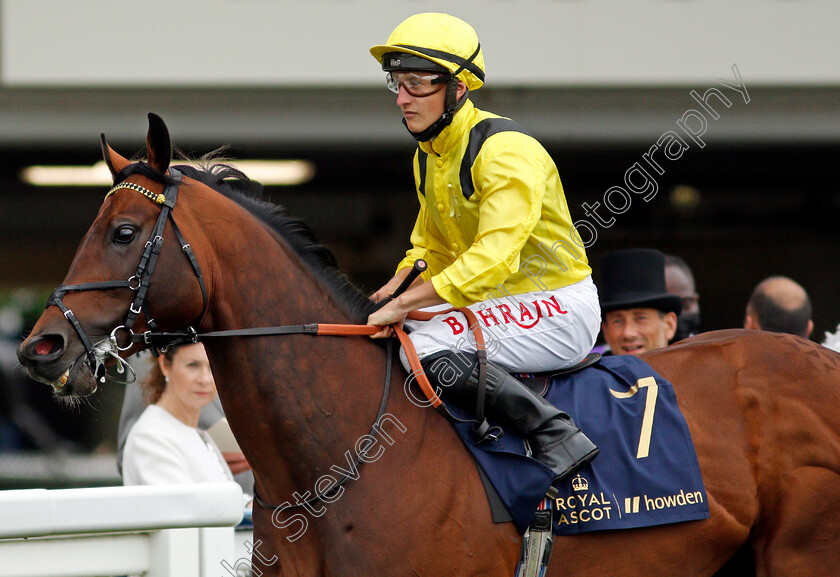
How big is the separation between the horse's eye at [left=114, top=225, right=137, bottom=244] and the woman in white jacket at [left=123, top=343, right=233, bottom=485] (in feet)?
4.19

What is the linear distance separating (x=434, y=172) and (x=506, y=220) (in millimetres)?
429

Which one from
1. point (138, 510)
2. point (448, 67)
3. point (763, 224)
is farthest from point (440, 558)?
point (763, 224)

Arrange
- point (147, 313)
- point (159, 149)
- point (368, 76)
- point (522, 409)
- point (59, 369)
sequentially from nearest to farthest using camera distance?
point (59, 369) < point (147, 313) < point (159, 149) < point (522, 409) < point (368, 76)

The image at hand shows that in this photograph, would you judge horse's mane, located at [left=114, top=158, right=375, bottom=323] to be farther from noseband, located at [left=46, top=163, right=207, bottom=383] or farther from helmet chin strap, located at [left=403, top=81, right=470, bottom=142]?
helmet chin strap, located at [left=403, top=81, right=470, bottom=142]

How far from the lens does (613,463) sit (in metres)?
2.88

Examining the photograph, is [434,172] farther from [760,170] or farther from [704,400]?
[760,170]

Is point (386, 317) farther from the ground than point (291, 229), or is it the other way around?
point (291, 229)

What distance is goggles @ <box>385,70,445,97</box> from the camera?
9.57 feet

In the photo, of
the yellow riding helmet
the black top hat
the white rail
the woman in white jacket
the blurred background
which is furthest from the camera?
the blurred background

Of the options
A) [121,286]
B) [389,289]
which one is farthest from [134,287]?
[389,289]

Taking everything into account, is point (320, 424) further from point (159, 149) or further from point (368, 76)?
point (368, 76)

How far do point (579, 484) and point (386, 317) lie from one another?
777mm

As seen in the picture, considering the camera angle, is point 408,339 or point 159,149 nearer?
point 159,149

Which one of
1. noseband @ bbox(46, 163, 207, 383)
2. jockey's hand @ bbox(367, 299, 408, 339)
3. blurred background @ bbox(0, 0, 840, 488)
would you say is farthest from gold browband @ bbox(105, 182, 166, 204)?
blurred background @ bbox(0, 0, 840, 488)
